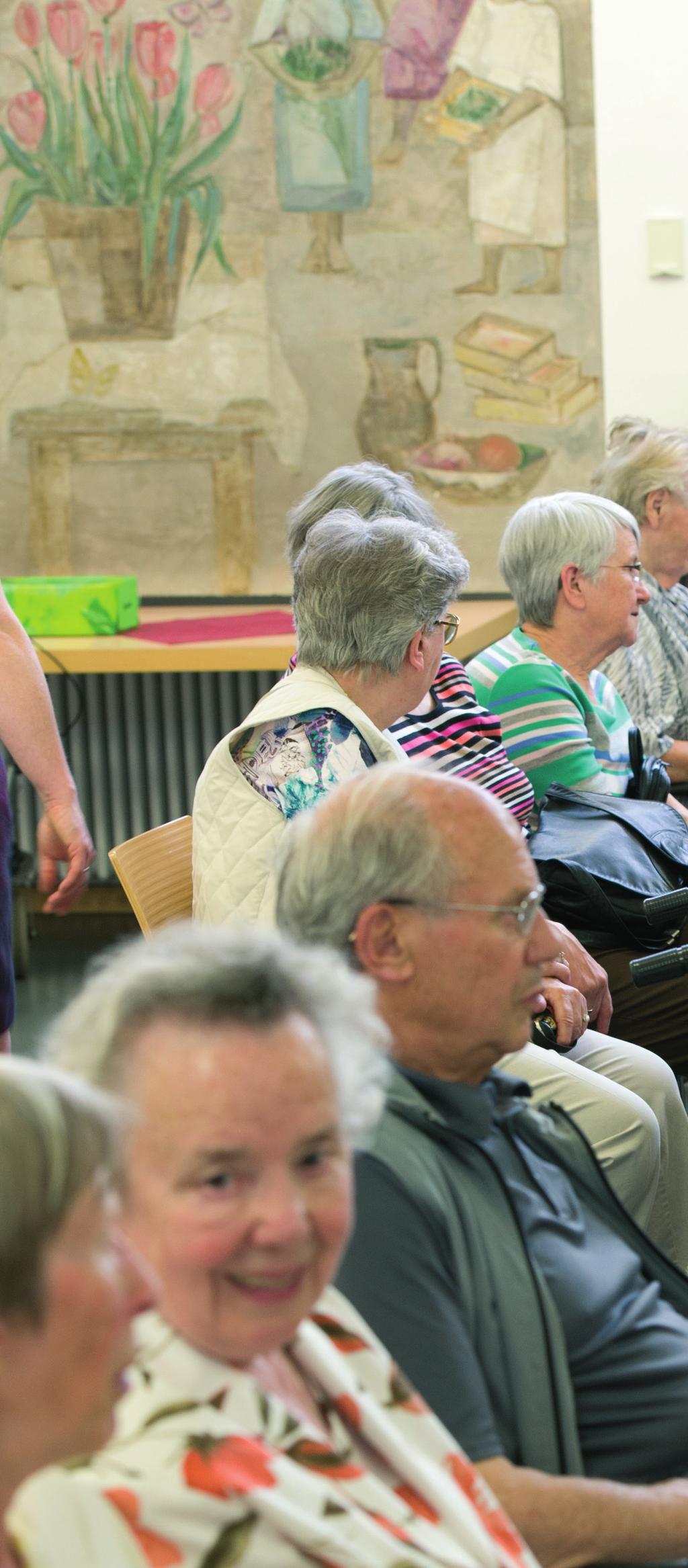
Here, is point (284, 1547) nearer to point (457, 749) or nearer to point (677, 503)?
point (457, 749)

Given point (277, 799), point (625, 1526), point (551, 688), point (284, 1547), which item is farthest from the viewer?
point (551, 688)

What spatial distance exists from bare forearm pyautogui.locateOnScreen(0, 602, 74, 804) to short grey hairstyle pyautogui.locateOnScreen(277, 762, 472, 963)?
1.19 m

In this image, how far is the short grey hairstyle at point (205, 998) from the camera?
1.23 meters

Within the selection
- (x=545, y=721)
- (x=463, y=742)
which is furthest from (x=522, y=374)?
(x=463, y=742)

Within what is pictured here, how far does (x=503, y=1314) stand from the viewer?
166 cm

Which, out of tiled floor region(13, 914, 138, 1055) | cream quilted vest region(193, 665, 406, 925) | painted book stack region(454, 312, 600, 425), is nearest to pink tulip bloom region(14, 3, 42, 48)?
painted book stack region(454, 312, 600, 425)

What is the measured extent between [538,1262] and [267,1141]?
0.65 m

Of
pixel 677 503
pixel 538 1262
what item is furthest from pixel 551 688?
pixel 538 1262

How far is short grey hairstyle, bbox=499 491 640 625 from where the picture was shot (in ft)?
12.6

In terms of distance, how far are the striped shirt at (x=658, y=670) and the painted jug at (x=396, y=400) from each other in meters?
1.81

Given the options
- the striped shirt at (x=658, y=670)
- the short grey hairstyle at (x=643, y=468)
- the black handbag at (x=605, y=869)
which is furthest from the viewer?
the short grey hairstyle at (x=643, y=468)

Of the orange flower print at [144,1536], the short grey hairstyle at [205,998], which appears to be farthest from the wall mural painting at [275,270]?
the orange flower print at [144,1536]

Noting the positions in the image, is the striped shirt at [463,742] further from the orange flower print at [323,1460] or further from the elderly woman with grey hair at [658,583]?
the orange flower print at [323,1460]

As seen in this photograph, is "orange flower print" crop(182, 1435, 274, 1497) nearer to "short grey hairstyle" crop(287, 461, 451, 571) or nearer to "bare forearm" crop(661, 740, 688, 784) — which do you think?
"short grey hairstyle" crop(287, 461, 451, 571)
